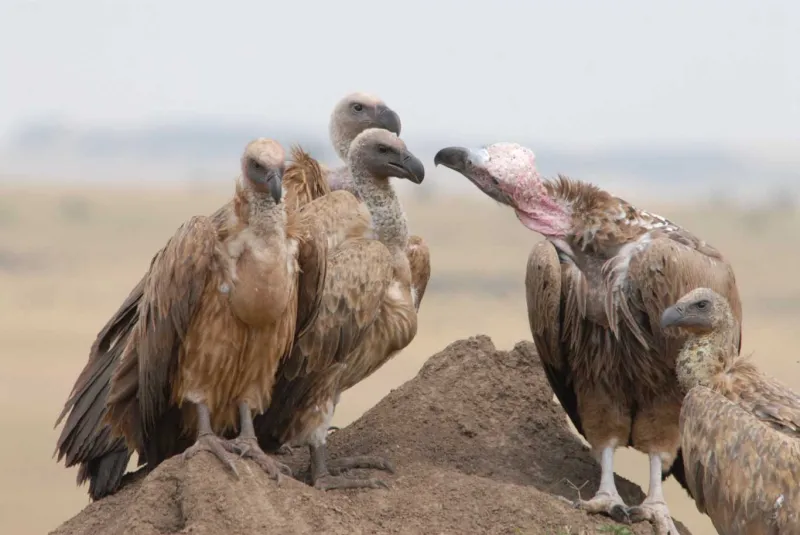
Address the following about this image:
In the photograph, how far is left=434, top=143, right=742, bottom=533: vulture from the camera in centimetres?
1046

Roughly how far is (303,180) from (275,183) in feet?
5.78

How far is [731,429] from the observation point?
369 inches

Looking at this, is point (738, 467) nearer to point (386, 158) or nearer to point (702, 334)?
point (702, 334)

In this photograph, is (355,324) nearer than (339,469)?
Yes

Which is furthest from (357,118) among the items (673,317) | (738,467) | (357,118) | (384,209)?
(738,467)

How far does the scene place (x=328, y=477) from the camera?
10.2m

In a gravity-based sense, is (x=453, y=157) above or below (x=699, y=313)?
above

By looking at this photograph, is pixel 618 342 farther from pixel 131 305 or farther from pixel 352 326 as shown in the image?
pixel 131 305

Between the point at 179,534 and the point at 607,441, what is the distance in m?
3.42

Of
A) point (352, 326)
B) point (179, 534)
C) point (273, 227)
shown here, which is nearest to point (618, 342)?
point (352, 326)

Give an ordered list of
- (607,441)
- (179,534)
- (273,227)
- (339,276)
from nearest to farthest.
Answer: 1. (179,534)
2. (273,227)
3. (339,276)
4. (607,441)

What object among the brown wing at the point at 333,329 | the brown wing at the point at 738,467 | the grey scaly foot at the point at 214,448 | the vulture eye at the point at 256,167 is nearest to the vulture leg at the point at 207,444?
the grey scaly foot at the point at 214,448

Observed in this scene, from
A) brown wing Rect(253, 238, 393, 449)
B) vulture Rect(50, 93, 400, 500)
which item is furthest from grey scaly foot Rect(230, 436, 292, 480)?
vulture Rect(50, 93, 400, 500)

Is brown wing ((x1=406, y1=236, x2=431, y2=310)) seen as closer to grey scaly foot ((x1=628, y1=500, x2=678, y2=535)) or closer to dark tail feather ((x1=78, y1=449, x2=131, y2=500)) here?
grey scaly foot ((x1=628, y1=500, x2=678, y2=535))
